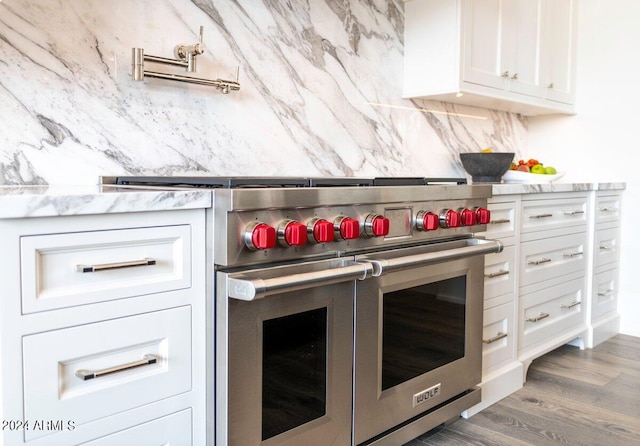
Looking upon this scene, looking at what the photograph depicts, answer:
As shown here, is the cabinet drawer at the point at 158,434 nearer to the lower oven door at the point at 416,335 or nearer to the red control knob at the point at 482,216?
the lower oven door at the point at 416,335

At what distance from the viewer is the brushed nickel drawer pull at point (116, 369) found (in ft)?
3.65

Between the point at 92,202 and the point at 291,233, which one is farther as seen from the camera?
the point at 291,233

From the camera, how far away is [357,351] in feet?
5.10

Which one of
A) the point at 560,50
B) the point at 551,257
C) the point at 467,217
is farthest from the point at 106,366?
the point at 560,50

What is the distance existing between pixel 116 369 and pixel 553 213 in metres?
2.20

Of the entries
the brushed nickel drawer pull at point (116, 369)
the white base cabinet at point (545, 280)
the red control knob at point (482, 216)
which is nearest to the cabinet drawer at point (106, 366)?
the brushed nickel drawer pull at point (116, 369)

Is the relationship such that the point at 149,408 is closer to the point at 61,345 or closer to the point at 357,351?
the point at 61,345

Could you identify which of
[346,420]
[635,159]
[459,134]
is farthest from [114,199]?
[635,159]

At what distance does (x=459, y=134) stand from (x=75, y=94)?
2.11 meters

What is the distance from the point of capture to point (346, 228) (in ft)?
4.69

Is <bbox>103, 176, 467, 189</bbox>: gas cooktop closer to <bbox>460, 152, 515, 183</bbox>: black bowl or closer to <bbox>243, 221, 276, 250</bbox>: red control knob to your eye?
<bbox>243, 221, 276, 250</bbox>: red control knob

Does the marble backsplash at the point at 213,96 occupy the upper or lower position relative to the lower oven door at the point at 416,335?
upper

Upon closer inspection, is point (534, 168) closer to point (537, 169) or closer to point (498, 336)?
point (537, 169)

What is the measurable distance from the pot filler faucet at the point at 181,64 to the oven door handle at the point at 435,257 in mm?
849
